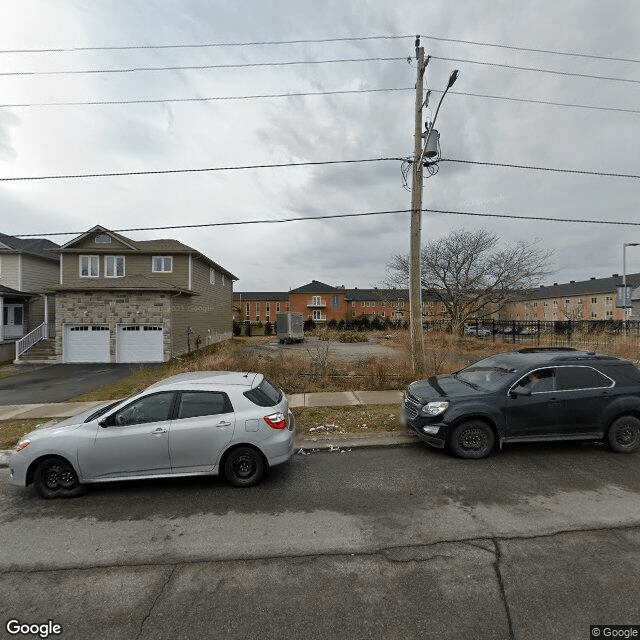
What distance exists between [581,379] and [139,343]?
736 inches

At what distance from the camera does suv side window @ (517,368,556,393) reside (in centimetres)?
569

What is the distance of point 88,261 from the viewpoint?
2094 cm

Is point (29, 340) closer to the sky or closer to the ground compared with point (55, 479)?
closer to the sky

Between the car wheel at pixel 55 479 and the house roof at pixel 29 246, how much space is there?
68.1ft

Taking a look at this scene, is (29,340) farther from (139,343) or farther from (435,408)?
(435,408)

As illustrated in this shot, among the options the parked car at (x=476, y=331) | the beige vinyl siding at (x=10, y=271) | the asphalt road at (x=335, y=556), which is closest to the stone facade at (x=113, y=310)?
the beige vinyl siding at (x=10, y=271)

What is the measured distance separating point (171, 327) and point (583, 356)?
1760cm

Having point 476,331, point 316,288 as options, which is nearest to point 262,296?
point 316,288

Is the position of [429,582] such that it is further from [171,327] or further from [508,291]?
[508,291]

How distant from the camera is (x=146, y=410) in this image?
4602 mm

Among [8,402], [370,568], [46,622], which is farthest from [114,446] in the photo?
Result: [8,402]

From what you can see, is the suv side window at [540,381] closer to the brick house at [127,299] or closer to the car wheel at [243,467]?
the car wheel at [243,467]

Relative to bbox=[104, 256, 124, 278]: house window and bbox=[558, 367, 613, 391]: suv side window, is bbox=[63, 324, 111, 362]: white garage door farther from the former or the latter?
bbox=[558, 367, 613, 391]: suv side window

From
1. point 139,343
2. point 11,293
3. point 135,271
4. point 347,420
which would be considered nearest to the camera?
point 347,420
